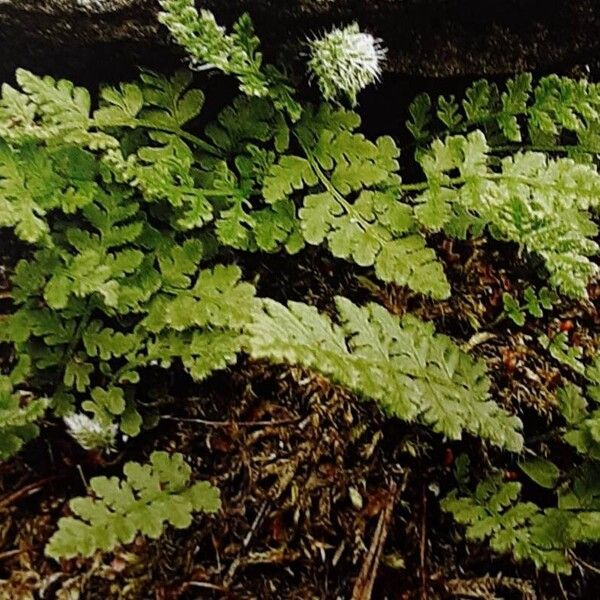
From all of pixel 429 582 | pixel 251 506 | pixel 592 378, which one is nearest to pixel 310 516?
pixel 251 506

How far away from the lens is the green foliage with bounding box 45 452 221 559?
5.64ft

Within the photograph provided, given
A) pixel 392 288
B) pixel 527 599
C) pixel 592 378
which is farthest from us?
pixel 392 288

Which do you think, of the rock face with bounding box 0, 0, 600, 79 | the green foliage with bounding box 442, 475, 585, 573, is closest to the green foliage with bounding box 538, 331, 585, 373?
the green foliage with bounding box 442, 475, 585, 573

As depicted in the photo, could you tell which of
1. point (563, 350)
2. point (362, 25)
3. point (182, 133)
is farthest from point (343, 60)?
point (563, 350)

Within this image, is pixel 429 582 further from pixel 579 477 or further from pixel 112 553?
pixel 112 553

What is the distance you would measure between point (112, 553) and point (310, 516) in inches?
18.8

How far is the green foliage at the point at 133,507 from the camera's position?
1720mm

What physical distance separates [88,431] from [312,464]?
22.1 inches

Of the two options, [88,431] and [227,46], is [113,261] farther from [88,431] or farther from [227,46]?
[227,46]

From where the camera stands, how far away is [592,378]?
2018 millimetres

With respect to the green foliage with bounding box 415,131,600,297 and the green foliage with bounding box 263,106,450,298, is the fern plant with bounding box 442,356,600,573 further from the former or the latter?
the green foliage with bounding box 263,106,450,298

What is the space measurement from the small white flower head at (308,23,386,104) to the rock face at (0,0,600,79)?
0.06 meters

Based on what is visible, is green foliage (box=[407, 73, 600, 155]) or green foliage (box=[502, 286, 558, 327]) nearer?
green foliage (box=[407, 73, 600, 155])

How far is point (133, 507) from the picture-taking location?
1804mm
